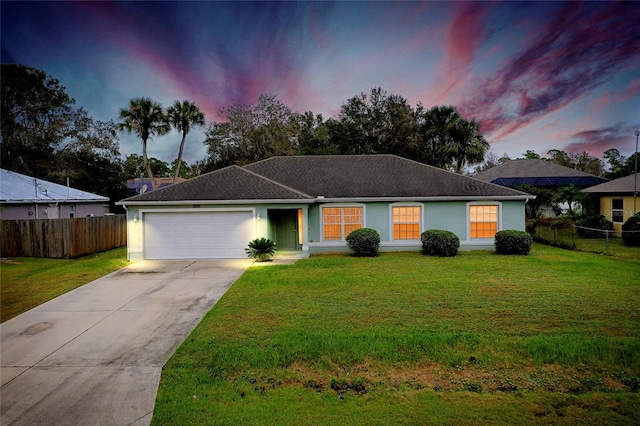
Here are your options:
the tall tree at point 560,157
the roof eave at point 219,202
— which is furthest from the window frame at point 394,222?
the tall tree at point 560,157

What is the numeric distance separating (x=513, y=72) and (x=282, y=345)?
66.1ft

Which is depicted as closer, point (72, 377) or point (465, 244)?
point (72, 377)

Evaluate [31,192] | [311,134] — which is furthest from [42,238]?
[311,134]

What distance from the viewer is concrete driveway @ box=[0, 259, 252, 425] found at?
4.45 m

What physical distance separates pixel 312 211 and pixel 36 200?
1570 centimetres

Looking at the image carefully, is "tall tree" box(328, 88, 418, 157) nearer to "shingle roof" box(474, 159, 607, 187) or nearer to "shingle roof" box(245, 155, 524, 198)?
"shingle roof" box(474, 159, 607, 187)

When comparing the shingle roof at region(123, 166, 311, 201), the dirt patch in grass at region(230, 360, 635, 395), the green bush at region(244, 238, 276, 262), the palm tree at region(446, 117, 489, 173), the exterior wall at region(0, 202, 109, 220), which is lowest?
the dirt patch in grass at region(230, 360, 635, 395)

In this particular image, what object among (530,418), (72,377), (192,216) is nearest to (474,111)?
(192,216)

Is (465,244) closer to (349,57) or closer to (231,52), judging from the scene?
(349,57)

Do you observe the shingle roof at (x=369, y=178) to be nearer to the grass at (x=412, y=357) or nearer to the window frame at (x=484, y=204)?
the window frame at (x=484, y=204)

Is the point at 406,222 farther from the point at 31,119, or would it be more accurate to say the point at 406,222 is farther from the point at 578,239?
the point at 31,119

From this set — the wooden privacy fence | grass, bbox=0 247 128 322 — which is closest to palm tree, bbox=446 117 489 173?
grass, bbox=0 247 128 322

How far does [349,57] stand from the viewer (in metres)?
19.8

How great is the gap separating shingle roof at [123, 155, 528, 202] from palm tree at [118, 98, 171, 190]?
12524 millimetres
